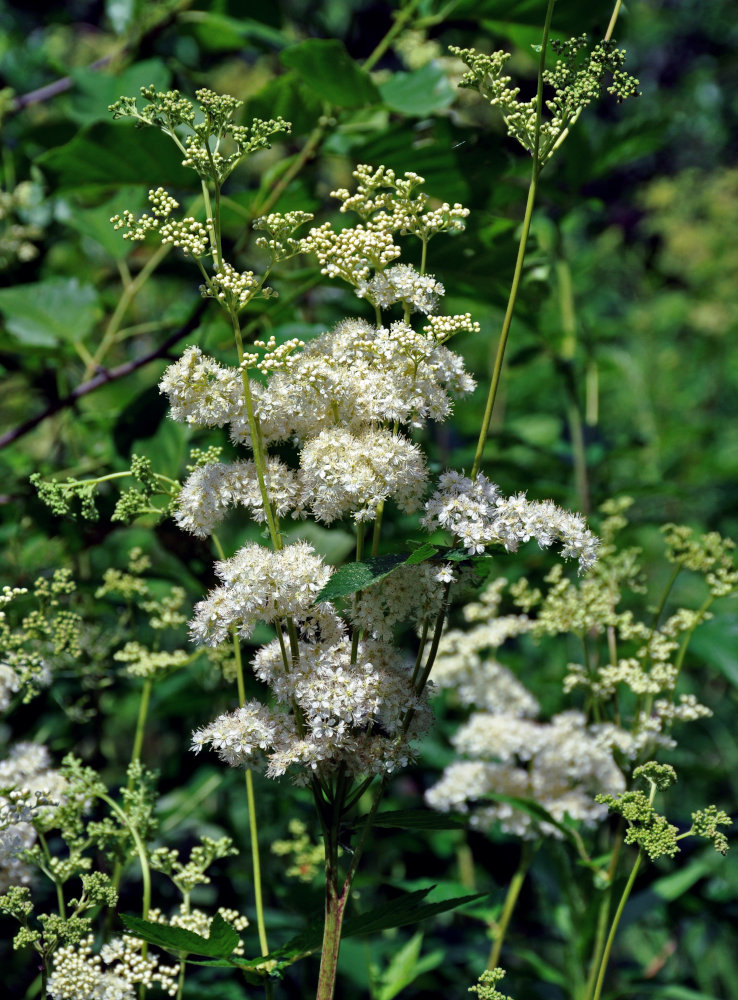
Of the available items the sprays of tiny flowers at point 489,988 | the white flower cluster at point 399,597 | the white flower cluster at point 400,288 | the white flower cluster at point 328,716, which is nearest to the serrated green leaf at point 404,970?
the sprays of tiny flowers at point 489,988

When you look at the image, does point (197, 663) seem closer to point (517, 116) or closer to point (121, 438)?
point (121, 438)

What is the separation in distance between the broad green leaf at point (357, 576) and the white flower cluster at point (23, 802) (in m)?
0.39

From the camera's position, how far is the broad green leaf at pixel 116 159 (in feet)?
4.33

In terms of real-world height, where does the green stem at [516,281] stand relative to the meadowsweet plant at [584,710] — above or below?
above

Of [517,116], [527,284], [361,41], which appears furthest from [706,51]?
[517,116]

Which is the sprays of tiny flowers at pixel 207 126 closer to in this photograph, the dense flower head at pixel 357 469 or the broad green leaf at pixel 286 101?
the dense flower head at pixel 357 469

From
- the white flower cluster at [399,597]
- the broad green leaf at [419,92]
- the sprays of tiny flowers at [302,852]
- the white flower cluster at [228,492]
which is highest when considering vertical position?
the broad green leaf at [419,92]

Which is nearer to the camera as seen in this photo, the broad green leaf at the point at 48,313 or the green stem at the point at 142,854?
the green stem at the point at 142,854

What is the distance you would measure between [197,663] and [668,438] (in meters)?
1.39

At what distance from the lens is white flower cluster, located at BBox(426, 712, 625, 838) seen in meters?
1.28

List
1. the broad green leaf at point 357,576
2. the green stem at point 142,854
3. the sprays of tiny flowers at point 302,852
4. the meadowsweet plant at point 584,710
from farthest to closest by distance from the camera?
the sprays of tiny flowers at point 302,852
the meadowsweet plant at point 584,710
the green stem at point 142,854
the broad green leaf at point 357,576

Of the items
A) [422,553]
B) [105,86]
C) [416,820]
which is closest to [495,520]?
[422,553]

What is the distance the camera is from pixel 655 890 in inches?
59.4

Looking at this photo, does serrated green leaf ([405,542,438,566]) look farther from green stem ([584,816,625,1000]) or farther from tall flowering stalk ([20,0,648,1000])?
green stem ([584,816,625,1000])
